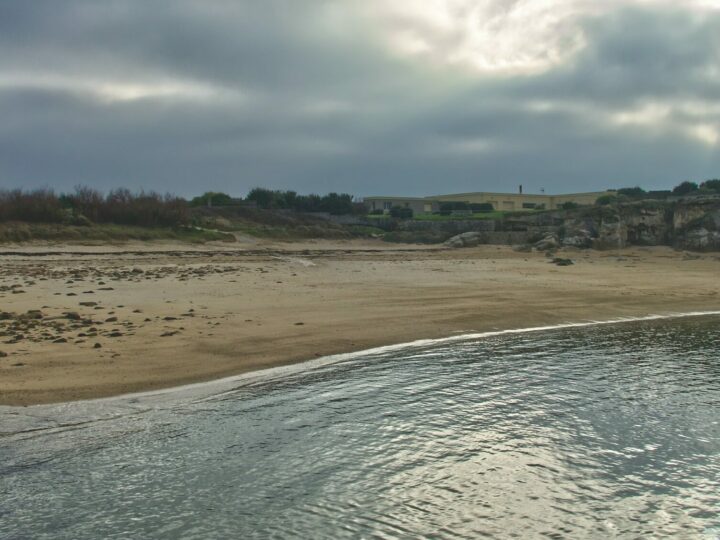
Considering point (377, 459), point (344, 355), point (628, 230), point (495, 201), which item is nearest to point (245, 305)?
point (344, 355)

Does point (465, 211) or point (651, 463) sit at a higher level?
point (465, 211)

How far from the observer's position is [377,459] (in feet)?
18.5

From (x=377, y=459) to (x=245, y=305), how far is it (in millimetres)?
8192

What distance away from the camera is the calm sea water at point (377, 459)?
14.8 ft

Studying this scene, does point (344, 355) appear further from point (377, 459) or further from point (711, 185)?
point (711, 185)

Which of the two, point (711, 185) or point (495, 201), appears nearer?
point (711, 185)

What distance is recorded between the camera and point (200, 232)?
36.7m

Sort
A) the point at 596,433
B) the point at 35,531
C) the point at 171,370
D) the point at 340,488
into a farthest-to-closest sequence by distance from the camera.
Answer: the point at 171,370
the point at 596,433
the point at 340,488
the point at 35,531

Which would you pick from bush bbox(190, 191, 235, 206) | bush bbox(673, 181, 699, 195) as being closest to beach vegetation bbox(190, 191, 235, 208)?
bush bbox(190, 191, 235, 206)

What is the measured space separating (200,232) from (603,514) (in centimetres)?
3409

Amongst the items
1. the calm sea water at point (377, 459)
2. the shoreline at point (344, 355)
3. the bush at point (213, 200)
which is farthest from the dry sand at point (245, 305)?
the bush at point (213, 200)

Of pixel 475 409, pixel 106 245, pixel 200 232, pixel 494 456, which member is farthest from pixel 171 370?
pixel 200 232

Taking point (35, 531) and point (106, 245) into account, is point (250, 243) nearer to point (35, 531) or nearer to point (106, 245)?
point (106, 245)

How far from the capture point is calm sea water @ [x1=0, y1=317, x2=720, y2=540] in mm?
4500
